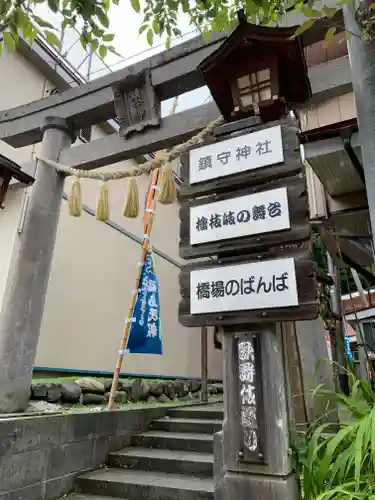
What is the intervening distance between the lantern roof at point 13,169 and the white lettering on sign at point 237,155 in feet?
9.58

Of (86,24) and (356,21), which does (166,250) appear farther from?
(356,21)

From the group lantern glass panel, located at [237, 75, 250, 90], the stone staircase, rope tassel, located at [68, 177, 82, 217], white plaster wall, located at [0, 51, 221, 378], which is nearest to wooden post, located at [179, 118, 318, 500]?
lantern glass panel, located at [237, 75, 250, 90]

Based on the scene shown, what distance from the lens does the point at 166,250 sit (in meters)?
11.6

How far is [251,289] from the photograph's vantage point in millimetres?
3117

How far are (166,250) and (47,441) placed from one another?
7489mm

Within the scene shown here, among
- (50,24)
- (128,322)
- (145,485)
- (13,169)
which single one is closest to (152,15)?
(50,24)

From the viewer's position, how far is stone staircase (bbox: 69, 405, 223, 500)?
4418 millimetres

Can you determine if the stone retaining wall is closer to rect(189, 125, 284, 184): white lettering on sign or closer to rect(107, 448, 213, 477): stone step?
rect(107, 448, 213, 477): stone step

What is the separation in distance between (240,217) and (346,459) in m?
1.97

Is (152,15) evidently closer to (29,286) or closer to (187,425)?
(29,286)

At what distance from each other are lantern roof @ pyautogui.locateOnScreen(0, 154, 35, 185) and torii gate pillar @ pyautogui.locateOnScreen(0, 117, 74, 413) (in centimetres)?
14

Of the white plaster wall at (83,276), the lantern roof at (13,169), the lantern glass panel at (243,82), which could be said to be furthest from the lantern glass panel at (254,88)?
the white plaster wall at (83,276)

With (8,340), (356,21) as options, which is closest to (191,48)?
(356,21)

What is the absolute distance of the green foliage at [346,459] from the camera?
2.48 metres
